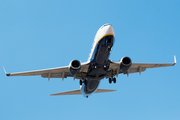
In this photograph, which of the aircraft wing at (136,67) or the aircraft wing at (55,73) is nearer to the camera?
the aircraft wing at (55,73)

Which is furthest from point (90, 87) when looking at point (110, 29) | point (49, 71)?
point (110, 29)

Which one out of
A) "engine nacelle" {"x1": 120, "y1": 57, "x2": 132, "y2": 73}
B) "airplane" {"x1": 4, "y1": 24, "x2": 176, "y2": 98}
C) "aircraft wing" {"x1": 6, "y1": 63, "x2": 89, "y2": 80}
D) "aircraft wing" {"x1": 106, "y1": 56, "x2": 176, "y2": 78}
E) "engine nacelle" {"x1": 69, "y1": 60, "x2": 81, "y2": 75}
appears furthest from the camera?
"aircraft wing" {"x1": 106, "y1": 56, "x2": 176, "y2": 78}

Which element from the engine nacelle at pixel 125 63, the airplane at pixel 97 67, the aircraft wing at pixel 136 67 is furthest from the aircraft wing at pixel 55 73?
the engine nacelle at pixel 125 63

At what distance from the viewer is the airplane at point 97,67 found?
20984 mm

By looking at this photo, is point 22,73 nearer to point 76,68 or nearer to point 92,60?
point 76,68

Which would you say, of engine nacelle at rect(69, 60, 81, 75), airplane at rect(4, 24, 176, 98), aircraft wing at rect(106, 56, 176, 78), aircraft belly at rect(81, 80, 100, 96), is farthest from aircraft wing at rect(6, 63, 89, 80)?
aircraft wing at rect(106, 56, 176, 78)

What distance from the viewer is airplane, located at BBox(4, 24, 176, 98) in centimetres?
2098

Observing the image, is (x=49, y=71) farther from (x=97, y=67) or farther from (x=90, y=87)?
(x=97, y=67)

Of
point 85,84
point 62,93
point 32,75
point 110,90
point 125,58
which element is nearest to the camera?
point 125,58

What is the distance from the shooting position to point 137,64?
2628cm

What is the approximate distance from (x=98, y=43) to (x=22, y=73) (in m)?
9.03

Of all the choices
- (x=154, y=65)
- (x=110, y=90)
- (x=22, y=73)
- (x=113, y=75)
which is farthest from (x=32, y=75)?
(x=154, y=65)

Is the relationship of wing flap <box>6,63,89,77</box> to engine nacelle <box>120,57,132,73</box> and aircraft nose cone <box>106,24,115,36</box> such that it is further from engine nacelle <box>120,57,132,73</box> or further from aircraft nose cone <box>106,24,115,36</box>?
aircraft nose cone <box>106,24,115,36</box>

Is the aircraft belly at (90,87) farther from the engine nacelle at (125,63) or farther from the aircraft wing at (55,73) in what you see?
the engine nacelle at (125,63)
